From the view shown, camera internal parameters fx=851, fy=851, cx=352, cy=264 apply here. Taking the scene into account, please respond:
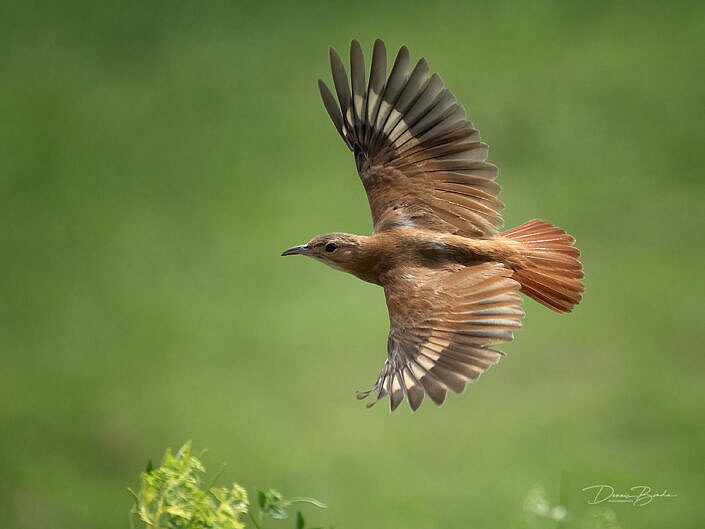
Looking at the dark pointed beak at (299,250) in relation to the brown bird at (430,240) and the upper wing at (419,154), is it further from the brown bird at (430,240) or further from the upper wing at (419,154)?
the upper wing at (419,154)

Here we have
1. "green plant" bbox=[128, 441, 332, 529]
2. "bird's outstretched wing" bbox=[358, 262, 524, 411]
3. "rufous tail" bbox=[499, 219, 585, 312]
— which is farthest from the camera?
"rufous tail" bbox=[499, 219, 585, 312]

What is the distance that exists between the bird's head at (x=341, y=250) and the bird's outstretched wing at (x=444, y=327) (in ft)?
0.42

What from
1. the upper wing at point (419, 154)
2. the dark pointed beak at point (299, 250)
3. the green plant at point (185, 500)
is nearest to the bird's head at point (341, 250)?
the dark pointed beak at point (299, 250)

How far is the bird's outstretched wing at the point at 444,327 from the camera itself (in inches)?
78.7

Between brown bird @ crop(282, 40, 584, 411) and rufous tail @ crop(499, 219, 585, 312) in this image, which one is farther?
rufous tail @ crop(499, 219, 585, 312)

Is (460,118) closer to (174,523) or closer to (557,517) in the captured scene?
(557,517)

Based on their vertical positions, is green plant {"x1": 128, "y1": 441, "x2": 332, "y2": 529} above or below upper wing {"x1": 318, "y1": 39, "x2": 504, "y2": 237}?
below

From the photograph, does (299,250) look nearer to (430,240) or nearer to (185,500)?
(430,240)

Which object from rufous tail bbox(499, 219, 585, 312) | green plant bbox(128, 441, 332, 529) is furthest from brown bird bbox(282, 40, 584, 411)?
green plant bbox(128, 441, 332, 529)

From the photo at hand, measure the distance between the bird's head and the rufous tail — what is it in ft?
1.38

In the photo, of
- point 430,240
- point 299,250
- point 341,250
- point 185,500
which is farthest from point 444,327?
point 185,500

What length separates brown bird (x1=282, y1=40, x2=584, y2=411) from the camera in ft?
6.86

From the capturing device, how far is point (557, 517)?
6.35ft

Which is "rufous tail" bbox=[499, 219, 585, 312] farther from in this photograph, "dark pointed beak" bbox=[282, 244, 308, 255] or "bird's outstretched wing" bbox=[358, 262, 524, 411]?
Answer: "dark pointed beak" bbox=[282, 244, 308, 255]
